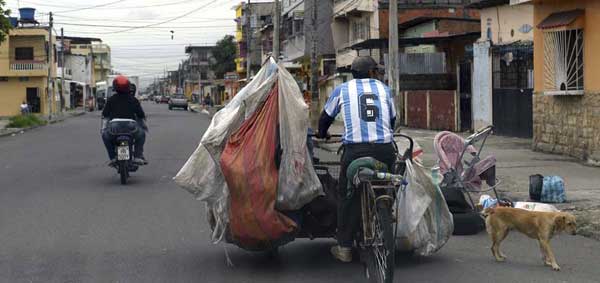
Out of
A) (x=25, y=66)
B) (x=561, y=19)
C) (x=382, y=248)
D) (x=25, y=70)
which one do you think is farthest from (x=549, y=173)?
(x=25, y=66)

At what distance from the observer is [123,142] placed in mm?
14023

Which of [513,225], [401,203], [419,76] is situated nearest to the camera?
[401,203]

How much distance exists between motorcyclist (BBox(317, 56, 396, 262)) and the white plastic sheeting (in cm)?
27

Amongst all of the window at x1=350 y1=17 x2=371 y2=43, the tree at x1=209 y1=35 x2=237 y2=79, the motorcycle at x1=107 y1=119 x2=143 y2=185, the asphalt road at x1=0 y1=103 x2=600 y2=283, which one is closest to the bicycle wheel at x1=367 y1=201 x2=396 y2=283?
the asphalt road at x1=0 y1=103 x2=600 y2=283

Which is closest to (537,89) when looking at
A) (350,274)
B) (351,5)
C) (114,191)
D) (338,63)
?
(114,191)

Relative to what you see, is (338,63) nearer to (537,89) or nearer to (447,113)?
(447,113)

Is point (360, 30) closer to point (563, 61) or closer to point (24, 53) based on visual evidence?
point (563, 61)

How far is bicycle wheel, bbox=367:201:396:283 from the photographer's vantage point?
6.16m

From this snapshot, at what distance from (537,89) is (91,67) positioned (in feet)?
331

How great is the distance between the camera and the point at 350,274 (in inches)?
288

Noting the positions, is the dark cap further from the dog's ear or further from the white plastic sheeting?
the dog's ear

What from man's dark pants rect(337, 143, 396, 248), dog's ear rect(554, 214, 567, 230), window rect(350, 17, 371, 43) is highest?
window rect(350, 17, 371, 43)

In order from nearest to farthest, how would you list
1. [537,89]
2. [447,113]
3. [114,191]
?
[114,191], [537,89], [447,113]

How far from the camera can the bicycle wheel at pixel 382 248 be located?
6.16m
